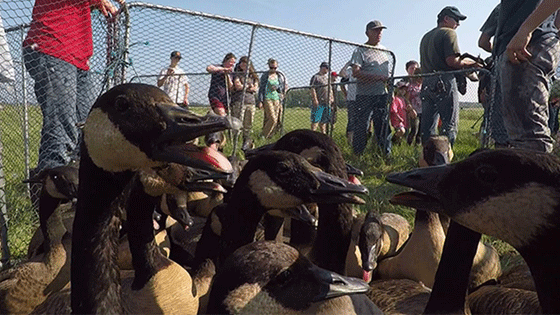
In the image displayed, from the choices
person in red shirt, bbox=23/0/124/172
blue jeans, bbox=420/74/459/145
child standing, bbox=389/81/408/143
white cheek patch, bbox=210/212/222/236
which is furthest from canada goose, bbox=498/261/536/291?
child standing, bbox=389/81/408/143

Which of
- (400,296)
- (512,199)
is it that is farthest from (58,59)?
(512,199)

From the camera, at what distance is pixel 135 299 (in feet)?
10.1

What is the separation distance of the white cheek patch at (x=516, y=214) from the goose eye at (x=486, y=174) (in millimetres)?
80

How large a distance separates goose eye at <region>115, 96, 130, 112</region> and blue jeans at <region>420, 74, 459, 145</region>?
7.09 metres

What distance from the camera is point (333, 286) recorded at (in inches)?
89.0

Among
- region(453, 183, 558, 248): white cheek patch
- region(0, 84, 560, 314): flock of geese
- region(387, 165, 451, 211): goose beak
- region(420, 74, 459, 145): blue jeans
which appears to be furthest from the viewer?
region(420, 74, 459, 145): blue jeans

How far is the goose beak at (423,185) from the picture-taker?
2.27 metres

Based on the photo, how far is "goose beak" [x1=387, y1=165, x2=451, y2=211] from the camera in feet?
7.46

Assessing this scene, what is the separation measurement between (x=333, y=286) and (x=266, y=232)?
6.06 feet

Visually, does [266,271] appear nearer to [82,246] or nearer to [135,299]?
[82,246]

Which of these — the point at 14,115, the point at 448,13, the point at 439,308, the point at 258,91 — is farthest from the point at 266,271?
the point at 258,91

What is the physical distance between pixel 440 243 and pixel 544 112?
4.96ft

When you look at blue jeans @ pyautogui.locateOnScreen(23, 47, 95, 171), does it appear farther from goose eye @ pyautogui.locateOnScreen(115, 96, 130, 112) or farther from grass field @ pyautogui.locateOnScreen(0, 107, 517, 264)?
goose eye @ pyautogui.locateOnScreen(115, 96, 130, 112)

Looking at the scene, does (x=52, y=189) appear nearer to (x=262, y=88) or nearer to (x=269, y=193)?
(x=269, y=193)
